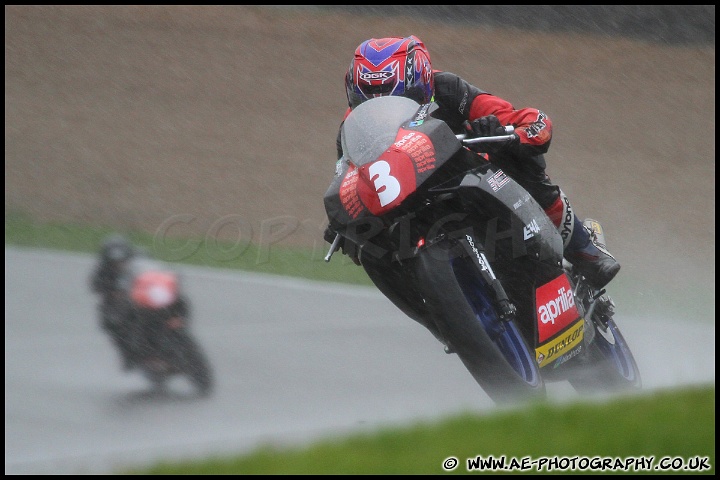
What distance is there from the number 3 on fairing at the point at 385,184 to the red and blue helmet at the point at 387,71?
0.58 metres

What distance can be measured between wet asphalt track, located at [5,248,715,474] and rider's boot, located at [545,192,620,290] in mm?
562

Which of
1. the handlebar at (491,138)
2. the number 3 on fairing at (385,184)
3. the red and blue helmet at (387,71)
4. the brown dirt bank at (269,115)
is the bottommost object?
the brown dirt bank at (269,115)

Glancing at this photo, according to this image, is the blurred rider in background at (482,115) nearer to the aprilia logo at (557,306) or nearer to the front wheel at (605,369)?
the front wheel at (605,369)

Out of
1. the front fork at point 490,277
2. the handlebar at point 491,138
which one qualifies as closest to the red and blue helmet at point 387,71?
the handlebar at point 491,138

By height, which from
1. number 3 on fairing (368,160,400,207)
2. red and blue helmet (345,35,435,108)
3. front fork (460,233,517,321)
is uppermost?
red and blue helmet (345,35,435,108)

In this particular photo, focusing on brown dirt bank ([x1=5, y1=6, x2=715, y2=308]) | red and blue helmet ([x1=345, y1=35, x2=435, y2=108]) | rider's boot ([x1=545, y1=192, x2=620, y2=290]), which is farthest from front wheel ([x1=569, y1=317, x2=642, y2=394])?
brown dirt bank ([x1=5, y1=6, x2=715, y2=308])

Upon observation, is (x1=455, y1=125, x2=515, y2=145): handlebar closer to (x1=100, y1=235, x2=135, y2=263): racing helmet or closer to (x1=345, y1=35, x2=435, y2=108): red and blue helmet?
(x1=345, y1=35, x2=435, y2=108): red and blue helmet

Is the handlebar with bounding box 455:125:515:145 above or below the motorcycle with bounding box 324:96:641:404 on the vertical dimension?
above

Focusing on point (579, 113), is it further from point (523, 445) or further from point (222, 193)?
point (523, 445)

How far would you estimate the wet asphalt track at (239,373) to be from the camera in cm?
400

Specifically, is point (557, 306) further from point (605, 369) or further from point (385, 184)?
point (385, 184)

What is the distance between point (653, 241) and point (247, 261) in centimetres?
A: 472

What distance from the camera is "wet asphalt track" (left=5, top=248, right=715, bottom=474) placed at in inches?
158

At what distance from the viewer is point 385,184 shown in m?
3.63
